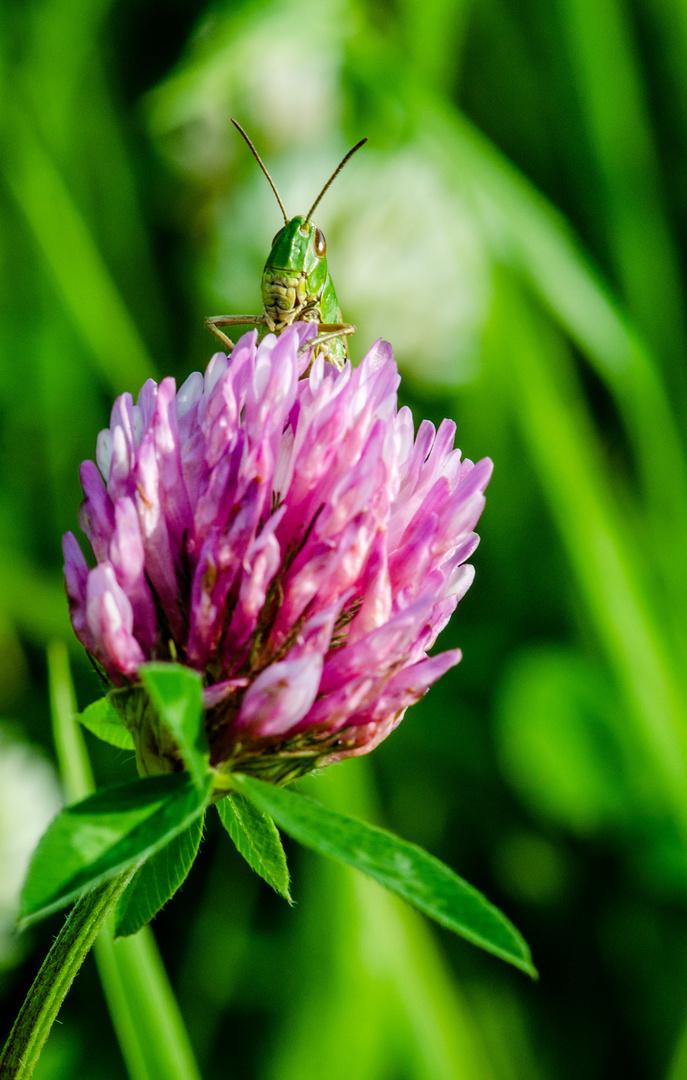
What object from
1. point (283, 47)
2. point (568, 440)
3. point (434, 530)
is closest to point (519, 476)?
point (568, 440)

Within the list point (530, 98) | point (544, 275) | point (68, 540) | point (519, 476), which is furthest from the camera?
point (530, 98)

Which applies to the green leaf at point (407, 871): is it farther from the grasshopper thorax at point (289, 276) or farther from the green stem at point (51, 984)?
the grasshopper thorax at point (289, 276)

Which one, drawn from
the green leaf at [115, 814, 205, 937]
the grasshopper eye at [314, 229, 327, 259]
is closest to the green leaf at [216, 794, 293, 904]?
the green leaf at [115, 814, 205, 937]

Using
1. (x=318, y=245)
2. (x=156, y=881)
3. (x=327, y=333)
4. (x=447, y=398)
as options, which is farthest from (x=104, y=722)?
(x=447, y=398)

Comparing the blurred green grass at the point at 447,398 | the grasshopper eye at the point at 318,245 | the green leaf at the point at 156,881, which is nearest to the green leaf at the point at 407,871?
the green leaf at the point at 156,881

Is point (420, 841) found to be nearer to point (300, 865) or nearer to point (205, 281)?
point (300, 865)
